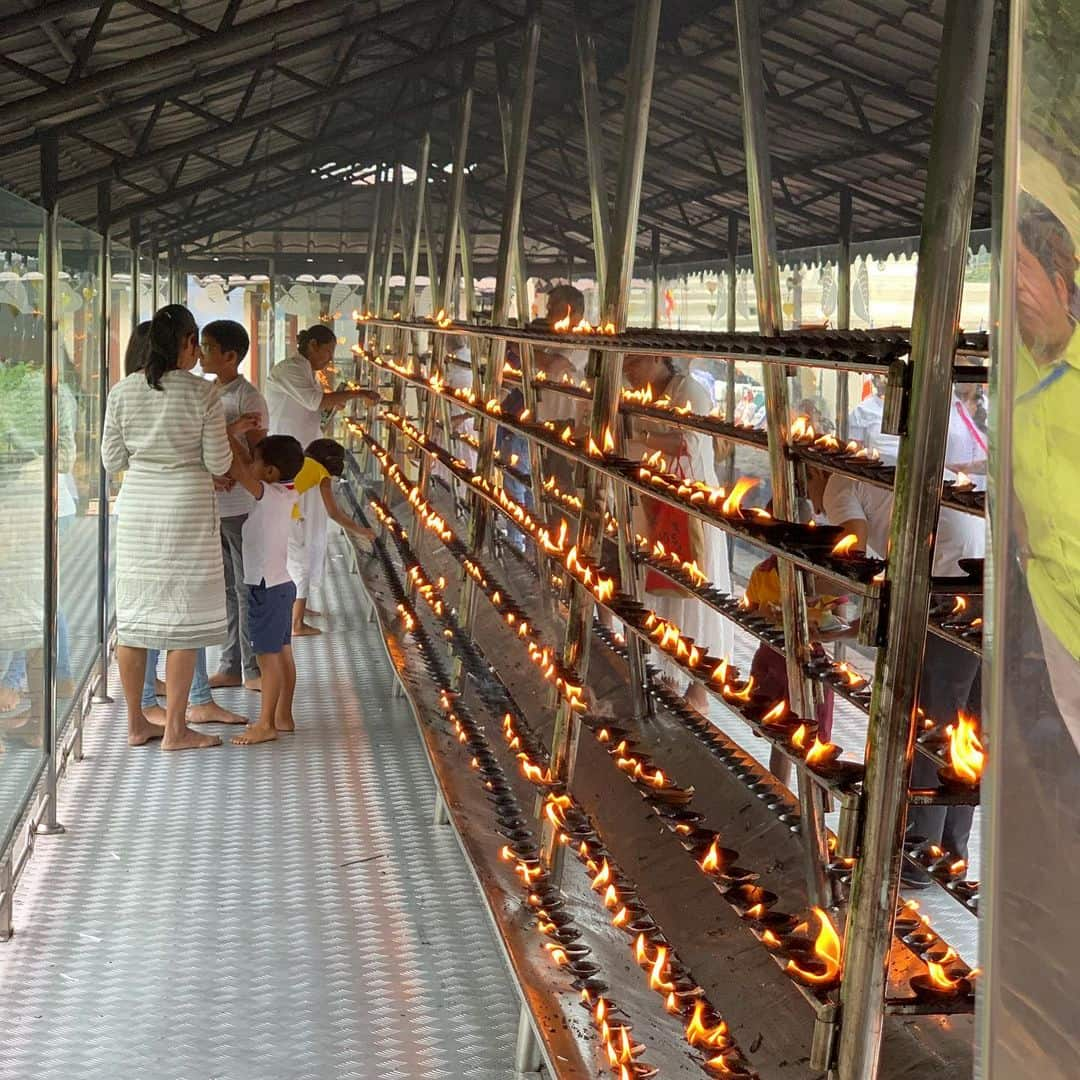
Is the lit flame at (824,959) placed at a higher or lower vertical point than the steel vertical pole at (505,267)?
lower

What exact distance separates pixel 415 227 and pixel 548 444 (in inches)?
278

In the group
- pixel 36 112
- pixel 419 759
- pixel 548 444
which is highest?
pixel 36 112

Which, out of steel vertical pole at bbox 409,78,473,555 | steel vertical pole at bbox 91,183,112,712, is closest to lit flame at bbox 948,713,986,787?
steel vertical pole at bbox 91,183,112,712

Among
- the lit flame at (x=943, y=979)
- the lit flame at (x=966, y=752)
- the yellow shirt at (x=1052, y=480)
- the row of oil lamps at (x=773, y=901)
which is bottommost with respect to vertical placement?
the row of oil lamps at (x=773, y=901)

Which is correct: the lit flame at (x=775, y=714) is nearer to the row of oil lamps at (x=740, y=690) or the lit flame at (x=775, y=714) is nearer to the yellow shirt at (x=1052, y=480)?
the row of oil lamps at (x=740, y=690)

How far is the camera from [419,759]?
627 cm

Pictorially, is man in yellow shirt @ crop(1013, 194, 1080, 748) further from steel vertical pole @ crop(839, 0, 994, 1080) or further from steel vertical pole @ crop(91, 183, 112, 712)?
steel vertical pole @ crop(91, 183, 112, 712)

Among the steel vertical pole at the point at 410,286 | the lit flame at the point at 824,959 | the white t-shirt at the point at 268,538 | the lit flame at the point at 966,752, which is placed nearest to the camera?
the lit flame at the point at 966,752

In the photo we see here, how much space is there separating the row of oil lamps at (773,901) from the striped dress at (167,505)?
3.25 metres

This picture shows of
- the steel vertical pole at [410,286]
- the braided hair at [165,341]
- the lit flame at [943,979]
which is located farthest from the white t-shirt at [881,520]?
the steel vertical pole at [410,286]

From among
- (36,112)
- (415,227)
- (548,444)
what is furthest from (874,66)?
(415,227)

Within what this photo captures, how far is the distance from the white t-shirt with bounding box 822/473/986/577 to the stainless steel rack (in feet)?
1.99

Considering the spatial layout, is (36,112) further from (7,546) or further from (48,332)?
A: (7,546)

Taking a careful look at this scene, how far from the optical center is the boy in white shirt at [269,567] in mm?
6281
